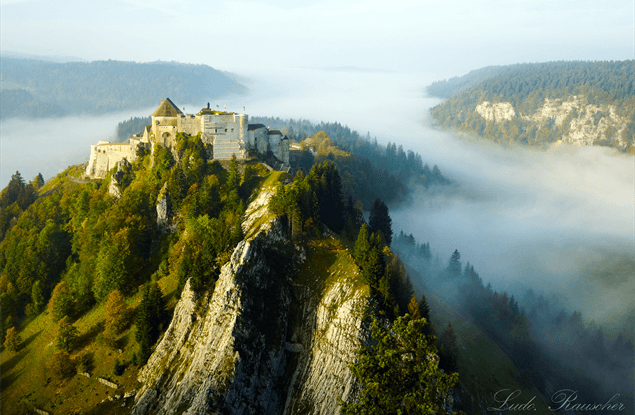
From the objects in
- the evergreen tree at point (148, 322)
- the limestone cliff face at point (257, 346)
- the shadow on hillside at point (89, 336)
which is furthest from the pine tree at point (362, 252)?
the shadow on hillside at point (89, 336)

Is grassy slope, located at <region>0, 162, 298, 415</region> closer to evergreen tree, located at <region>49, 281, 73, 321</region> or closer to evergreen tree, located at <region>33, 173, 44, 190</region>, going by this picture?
evergreen tree, located at <region>49, 281, 73, 321</region>

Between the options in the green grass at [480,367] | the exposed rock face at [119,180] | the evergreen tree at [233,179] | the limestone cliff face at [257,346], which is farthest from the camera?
the exposed rock face at [119,180]

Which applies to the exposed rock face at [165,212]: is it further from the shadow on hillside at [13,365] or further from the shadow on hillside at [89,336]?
the shadow on hillside at [13,365]

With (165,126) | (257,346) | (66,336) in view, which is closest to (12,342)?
(66,336)

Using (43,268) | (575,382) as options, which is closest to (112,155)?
(43,268)

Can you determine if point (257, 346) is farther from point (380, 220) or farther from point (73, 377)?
point (380, 220)

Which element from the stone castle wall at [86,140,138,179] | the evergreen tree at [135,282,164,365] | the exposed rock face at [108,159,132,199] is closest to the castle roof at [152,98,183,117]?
the exposed rock face at [108,159,132,199]
